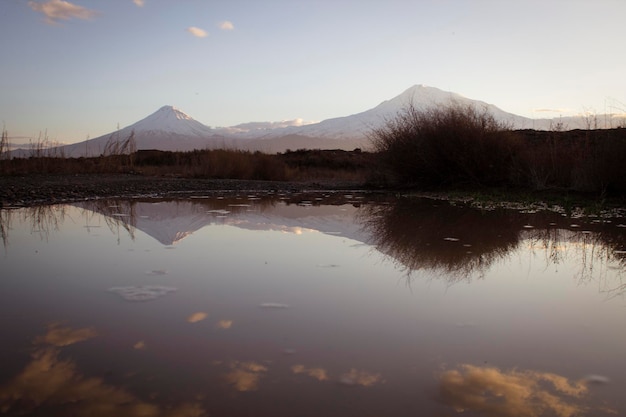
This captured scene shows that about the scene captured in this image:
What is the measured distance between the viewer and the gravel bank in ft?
35.5

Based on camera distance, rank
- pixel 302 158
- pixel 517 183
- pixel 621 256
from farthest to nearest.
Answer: pixel 302 158 → pixel 517 183 → pixel 621 256

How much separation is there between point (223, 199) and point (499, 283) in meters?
8.85

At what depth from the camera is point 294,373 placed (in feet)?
8.07

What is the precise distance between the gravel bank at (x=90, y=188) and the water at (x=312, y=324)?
5.14m

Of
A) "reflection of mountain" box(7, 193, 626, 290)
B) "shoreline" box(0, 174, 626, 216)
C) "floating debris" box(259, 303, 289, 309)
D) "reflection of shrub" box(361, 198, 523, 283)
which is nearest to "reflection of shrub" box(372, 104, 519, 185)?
"shoreline" box(0, 174, 626, 216)

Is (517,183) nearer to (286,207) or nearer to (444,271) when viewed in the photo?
(286,207)

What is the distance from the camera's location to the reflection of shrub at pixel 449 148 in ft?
48.4

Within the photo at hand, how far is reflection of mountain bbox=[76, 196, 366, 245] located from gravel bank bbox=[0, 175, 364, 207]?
1.17 meters

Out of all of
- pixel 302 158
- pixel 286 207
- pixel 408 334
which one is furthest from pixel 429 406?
pixel 302 158

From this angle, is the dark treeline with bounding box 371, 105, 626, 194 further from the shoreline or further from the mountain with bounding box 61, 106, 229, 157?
the mountain with bounding box 61, 106, 229, 157

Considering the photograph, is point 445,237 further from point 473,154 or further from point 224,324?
point 473,154

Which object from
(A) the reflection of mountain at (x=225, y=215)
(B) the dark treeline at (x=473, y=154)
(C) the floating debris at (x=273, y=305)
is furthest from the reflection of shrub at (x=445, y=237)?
(B) the dark treeline at (x=473, y=154)

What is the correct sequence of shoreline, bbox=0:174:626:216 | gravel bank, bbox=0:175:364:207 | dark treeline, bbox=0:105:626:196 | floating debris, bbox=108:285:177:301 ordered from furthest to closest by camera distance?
dark treeline, bbox=0:105:626:196, gravel bank, bbox=0:175:364:207, shoreline, bbox=0:174:626:216, floating debris, bbox=108:285:177:301

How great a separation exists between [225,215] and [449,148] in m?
8.41
